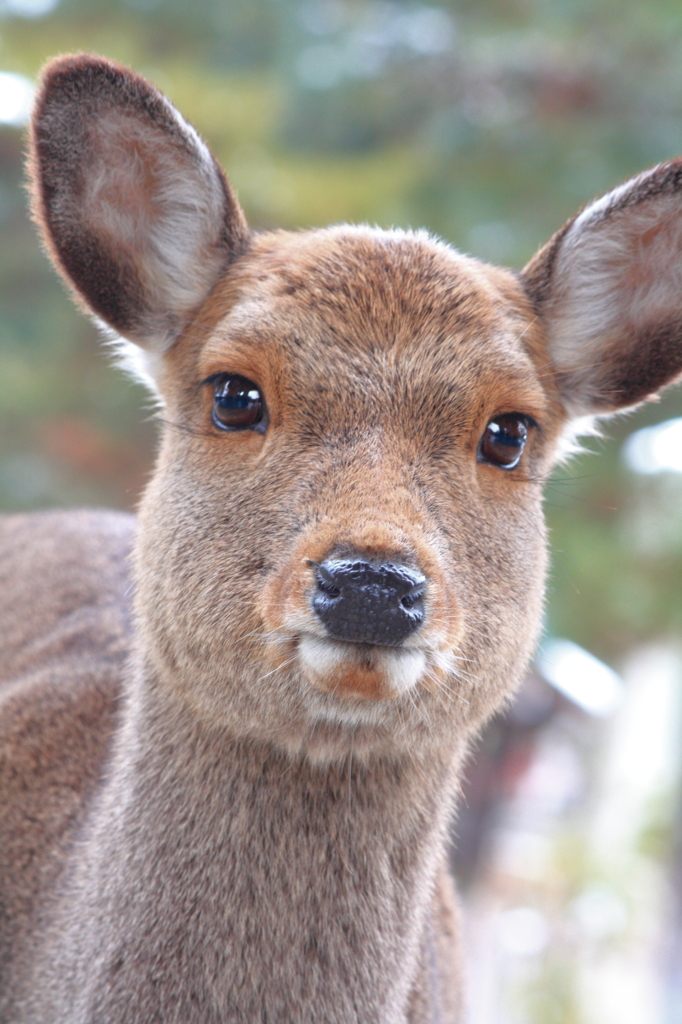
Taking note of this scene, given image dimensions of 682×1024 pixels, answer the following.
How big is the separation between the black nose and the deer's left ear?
3.19 ft

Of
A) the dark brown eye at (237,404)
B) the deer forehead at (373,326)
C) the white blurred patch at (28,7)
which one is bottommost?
the dark brown eye at (237,404)

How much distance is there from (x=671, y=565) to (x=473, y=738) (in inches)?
176

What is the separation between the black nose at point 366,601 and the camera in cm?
154

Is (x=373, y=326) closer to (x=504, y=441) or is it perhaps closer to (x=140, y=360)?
(x=504, y=441)

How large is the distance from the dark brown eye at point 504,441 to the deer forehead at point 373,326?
0.03 meters

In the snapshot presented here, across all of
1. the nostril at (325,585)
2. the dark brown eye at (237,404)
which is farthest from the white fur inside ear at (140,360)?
the nostril at (325,585)

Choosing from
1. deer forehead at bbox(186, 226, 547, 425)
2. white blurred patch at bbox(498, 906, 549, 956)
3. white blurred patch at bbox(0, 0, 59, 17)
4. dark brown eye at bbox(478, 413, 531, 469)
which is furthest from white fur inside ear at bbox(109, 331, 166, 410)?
white blurred patch at bbox(498, 906, 549, 956)

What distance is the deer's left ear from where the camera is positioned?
230cm

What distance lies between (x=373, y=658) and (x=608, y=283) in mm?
1212

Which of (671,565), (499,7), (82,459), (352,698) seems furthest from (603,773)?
(352,698)

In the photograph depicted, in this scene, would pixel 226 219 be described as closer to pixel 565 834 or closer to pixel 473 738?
pixel 473 738

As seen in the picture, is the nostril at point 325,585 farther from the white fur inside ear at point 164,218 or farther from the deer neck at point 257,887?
the white fur inside ear at point 164,218

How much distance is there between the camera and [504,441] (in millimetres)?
2039

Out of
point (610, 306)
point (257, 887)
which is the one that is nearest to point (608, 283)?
point (610, 306)
